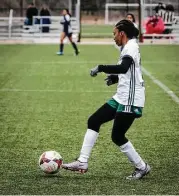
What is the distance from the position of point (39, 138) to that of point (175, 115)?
3.38m

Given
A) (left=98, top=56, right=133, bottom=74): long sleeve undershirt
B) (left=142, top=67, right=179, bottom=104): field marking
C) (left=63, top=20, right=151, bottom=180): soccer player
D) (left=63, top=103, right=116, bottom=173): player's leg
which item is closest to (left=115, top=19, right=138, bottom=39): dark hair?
(left=63, top=20, right=151, bottom=180): soccer player

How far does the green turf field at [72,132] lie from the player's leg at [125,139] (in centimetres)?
13

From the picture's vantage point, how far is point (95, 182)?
8.33 m

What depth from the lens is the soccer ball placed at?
8.66 meters

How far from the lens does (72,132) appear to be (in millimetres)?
12070

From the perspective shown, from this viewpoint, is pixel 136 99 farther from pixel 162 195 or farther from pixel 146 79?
pixel 146 79

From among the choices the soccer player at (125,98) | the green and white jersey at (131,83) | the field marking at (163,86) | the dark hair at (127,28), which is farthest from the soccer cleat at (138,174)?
the field marking at (163,86)

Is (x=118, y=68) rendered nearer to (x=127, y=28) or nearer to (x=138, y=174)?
(x=127, y=28)

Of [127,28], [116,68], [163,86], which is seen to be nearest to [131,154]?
[116,68]

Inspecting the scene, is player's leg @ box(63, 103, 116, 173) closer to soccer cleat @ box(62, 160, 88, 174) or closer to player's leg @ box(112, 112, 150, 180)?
soccer cleat @ box(62, 160, 88, 174)

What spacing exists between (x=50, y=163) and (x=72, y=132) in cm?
340

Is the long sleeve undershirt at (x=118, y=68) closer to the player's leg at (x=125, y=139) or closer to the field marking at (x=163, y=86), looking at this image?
the player's leg at (x=125, y=139)

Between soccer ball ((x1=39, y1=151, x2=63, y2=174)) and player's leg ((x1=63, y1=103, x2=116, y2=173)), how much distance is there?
13cm

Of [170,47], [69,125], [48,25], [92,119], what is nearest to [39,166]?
[92,119]
